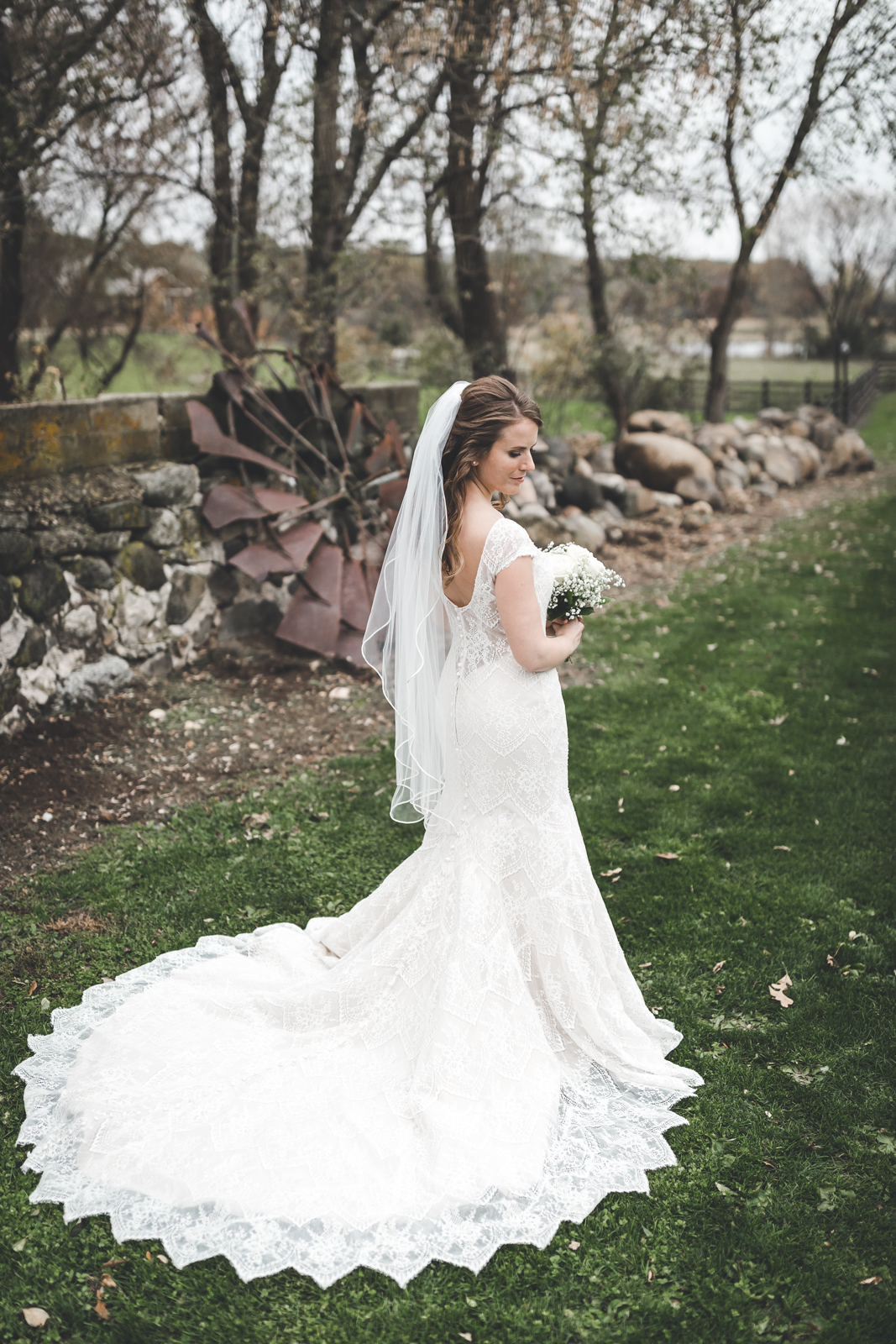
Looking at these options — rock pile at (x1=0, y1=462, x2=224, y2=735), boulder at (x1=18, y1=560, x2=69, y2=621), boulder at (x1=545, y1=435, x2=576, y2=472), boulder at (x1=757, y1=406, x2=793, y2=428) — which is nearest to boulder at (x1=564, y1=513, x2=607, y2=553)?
boulder at (x1=545, y1=435, x2=576, y2=472)

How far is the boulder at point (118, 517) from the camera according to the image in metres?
6.09

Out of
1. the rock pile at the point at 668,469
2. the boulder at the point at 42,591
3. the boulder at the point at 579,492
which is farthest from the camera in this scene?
the boulder at the point at 579,492

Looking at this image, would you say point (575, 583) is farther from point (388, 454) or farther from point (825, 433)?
point (825, 433)

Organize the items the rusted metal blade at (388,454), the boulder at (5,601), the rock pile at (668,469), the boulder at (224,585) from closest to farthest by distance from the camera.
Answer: the boulder at (5,601)
the boulder at (224,585)
the rusted metal blade at (388,454)
the rock pile at (668,469)

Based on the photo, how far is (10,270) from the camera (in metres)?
9.46

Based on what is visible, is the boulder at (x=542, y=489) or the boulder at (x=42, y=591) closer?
the boulder at (x=42, y=591)

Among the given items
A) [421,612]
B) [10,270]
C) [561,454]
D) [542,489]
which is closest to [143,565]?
[421,612]

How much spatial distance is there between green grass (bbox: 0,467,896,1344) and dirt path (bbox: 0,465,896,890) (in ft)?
0.80

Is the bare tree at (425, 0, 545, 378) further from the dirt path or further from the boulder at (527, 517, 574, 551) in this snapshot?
the dirt path

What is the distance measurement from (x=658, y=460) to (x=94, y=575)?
9.42m

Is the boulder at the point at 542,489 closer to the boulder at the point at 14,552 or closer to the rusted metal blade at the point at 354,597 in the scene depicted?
the rusted metal blade at the point at 354,597

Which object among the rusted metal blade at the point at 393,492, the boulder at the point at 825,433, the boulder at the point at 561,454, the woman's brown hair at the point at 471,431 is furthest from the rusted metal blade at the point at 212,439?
the boulder at the point at 825,433

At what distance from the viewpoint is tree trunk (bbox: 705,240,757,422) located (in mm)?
16219

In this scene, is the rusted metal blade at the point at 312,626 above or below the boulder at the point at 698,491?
below
